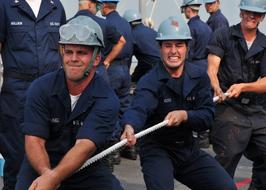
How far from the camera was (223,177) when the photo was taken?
5.08 metres

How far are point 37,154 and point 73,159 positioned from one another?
0.72 feet

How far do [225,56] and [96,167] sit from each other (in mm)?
2169

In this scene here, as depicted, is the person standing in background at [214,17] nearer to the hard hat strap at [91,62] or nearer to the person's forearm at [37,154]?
the hard hat strap at [91,62]

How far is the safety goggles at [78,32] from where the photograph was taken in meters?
4.02

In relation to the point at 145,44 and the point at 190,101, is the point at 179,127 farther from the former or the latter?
the point at 145,44

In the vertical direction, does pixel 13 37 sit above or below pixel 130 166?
above

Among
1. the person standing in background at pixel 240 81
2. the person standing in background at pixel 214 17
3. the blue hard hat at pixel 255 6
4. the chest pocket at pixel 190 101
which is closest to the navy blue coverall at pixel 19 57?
the chest pocket at pixel 190 101

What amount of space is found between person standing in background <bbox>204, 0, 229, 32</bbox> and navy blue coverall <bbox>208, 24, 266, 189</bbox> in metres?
4.70

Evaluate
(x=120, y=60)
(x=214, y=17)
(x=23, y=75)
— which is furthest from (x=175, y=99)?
(x=214, y=17)

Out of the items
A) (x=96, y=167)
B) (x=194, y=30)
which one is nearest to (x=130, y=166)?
(x=194, y=30)

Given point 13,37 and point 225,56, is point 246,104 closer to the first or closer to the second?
point 225,56

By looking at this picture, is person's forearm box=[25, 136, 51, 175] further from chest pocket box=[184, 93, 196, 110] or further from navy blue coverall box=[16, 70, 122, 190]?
chest pocket box=[184, 93, 196, 110]

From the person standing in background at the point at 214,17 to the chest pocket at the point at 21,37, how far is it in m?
5.59

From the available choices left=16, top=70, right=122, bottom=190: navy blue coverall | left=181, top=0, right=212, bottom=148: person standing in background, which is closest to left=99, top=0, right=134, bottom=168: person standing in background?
left=181, top=0, right=212, bottom=148: person standing in background
